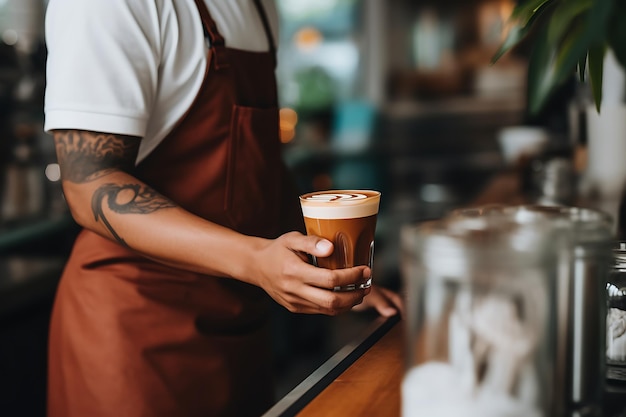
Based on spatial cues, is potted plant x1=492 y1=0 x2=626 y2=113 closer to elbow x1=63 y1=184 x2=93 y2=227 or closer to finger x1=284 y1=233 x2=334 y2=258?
finger x1=284 y1=233 x2=334 y2=258

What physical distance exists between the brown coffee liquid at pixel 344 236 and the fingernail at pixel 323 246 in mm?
27

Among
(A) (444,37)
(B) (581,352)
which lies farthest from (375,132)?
(B) (581,352)

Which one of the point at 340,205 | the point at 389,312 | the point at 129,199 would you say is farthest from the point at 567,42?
the point at 129,199

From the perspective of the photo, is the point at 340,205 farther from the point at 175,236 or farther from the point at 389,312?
the point at 389,312

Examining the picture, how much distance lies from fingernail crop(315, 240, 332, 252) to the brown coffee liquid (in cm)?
3

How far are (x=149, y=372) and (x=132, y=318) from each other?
11cm

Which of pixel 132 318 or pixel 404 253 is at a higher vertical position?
pixel 404 253

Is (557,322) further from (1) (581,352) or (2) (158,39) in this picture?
(2) (158,39)

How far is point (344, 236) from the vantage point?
104 centimetres

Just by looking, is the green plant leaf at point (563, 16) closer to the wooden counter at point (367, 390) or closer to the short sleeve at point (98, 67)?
the wooden counter at point (367, 390)

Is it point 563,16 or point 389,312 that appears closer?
point 563,16

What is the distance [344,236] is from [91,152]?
20.4 inches

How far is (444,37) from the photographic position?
6.91 meters

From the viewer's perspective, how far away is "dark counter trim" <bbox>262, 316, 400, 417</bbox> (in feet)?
3.17
